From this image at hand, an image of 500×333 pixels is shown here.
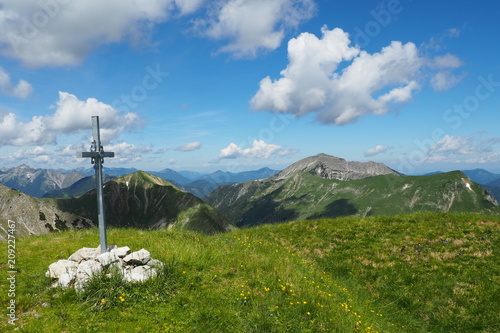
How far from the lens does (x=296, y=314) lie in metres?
9.84

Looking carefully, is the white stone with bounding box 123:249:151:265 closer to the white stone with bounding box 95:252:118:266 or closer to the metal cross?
the white stone with bounding box 95:252:118:266

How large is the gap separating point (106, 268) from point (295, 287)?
7.59 m

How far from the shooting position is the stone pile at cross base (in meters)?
10.6

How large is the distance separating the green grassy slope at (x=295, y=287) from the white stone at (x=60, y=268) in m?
0.39

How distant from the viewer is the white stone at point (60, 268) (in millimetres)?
11353

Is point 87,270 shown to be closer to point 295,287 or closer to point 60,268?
point 60,268

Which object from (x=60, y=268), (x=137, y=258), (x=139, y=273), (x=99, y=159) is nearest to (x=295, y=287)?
(x=139, y=273)

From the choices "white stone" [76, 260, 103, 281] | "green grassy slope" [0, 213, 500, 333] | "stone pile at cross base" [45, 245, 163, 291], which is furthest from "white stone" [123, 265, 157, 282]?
"white stone" [76, 260, 103, 281]

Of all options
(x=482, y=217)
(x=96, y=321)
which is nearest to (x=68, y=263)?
(x=96, y=321)

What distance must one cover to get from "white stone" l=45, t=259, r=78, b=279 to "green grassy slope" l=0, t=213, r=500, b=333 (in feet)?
1.27

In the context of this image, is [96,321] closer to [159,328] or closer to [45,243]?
[159,328]

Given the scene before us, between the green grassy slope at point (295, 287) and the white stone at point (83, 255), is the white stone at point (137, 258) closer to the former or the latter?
the green grassy slope at point (295, 287)

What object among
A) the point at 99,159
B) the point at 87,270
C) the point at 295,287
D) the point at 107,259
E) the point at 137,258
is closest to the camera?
the point at 87,270

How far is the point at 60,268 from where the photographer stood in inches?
454
